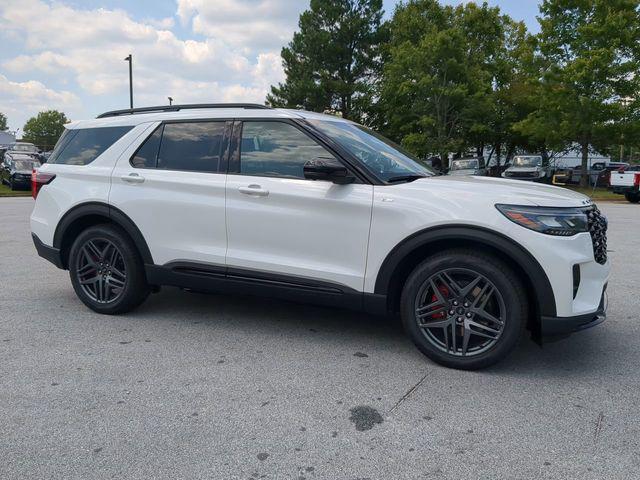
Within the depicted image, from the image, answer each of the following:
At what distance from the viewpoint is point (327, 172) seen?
367 cm

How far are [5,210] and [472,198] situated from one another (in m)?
15.2

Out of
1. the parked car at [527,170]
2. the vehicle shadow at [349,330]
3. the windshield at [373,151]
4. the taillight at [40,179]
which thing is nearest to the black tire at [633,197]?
the parked car at [527,170]

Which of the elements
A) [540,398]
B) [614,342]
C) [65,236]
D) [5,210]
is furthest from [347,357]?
[5,210]

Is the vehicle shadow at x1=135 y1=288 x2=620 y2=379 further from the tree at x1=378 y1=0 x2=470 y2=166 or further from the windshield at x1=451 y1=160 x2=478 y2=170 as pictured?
the tree at x1=378 y1=0 x2=470 y2=166

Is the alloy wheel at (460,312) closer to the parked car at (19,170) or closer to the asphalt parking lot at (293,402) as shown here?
the asphalt parking lot at (293,402)

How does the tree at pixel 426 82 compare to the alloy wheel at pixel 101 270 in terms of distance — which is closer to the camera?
the alloy wheel at pixel 101 270

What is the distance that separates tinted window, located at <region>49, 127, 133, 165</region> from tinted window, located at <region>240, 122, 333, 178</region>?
1274 millimetres

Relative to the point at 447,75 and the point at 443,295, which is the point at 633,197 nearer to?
the point at 447,75

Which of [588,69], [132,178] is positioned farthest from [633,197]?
[132,178]

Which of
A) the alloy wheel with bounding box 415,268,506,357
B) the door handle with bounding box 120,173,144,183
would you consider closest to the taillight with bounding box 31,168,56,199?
the door handle with bounding box 120,173,144,183

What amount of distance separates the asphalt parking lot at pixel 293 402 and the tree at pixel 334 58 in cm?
3424

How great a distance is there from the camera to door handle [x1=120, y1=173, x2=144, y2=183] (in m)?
4.56

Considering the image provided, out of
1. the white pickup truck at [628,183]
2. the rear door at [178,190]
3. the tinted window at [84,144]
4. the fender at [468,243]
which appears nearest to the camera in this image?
the fender at [468,243]

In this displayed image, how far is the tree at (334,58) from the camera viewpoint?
3744 cm
